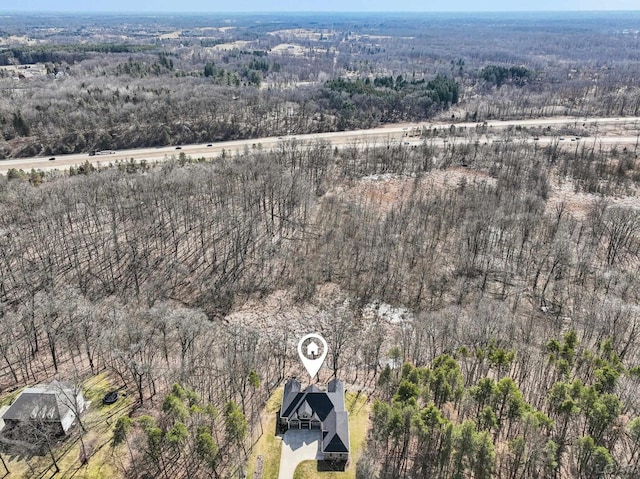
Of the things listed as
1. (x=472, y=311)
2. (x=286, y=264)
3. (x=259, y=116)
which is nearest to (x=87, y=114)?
(x=259, y=116)

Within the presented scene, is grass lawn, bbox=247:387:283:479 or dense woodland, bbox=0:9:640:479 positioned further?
dense woodland, bbox=0:9:640:479

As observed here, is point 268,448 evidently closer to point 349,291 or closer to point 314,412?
point 314,412

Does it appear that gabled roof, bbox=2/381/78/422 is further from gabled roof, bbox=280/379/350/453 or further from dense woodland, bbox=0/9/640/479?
gabled roof, bbox=280/379/350/453

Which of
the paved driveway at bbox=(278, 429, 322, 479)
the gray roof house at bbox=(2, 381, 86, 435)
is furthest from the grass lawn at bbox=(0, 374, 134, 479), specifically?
the paved driveway at bbox=(278, 429, 322, 479)

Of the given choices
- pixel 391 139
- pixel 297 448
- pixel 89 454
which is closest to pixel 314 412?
pixel 297 448

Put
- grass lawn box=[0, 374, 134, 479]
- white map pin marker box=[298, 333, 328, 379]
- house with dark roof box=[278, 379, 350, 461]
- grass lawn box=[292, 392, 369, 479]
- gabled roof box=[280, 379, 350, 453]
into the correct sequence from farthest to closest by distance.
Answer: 1. white map pin marker box=[298, 333, 328, 379]
2. house with dark roof box=[278, 379, 350, 461]
3. gabled roof box=[280, 379, 350, 453]
4. grass lawn box=[292, 392, 369, 479]
5. grass lawn box=[0, 374, 134, 479]

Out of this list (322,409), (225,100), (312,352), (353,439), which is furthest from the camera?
(225,100)
